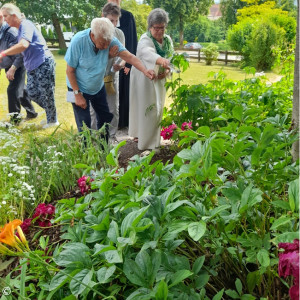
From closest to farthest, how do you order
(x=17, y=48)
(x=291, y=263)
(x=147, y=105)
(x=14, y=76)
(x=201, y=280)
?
(x=291, y=263), (x=201, y=280), (x=147, y=105), (x=17, y=48), (x=14, y=76)

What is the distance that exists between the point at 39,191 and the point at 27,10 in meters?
2.36

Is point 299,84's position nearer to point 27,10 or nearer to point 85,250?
point 85,250

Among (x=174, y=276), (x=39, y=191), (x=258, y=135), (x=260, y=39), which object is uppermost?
(x=260, y=39)

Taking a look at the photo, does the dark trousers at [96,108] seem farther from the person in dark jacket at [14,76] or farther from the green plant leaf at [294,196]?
the green plant leaf at [294,196]

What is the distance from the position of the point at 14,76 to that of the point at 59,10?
3.12 feet

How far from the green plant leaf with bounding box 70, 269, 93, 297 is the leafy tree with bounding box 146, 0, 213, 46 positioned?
3.56m

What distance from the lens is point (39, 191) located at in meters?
2.32

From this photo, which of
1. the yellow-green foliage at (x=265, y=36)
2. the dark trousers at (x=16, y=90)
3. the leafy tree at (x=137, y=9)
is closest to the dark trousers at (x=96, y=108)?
→ the leafy tree at (x=137, y=9)

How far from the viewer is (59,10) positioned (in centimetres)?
398

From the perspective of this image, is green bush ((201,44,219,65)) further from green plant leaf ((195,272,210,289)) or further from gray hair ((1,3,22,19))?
green plant leaf ((195,272,210,289))

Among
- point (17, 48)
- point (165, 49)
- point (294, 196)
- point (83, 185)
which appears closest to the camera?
point (294, 196)

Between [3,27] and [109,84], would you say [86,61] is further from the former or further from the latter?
[3,27]

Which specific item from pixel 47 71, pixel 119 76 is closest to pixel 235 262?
pixel 119 76

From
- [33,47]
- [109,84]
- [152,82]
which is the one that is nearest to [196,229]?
[152,82]
